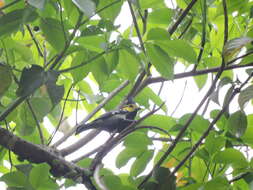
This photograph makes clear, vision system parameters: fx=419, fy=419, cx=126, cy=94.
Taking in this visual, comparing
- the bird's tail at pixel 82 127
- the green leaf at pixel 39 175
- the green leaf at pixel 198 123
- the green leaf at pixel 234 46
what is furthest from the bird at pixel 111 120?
the green leaf at pixel 234 46

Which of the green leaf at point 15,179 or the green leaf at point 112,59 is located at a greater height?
the green leaf at point 112,59

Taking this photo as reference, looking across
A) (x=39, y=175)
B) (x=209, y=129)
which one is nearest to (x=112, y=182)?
(x=39, y=175)

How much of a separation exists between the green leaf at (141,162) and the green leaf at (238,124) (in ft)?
1.10

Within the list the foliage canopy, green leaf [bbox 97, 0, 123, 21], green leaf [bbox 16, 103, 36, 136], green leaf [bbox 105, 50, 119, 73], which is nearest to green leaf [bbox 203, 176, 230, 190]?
the foliage canopy

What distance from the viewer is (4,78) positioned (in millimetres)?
1155

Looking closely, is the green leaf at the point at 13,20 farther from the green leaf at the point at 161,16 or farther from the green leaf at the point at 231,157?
the green leaf at the point at 231,157

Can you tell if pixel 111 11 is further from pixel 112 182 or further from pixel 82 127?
pixel 82 127

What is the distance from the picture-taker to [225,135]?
137 centimetres

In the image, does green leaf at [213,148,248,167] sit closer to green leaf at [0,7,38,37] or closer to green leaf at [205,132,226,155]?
green leaf at [205,132,226,155]

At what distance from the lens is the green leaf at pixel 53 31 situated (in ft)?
3.66

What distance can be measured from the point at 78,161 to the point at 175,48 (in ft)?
1.98

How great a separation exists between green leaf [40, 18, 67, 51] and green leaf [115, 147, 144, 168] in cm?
52

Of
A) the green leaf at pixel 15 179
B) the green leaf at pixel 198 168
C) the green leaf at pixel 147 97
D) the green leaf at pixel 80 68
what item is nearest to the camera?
the green leaf at pixel 15 179

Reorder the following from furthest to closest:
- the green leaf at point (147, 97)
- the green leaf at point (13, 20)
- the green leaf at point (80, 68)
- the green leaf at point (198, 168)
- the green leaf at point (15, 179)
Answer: the green leaf at point (147, 97), the green leaf at point (198, 168), the green leaf at point (80, 68), the green leaf at point (15, 179), the green leaf at point (13, 20)
